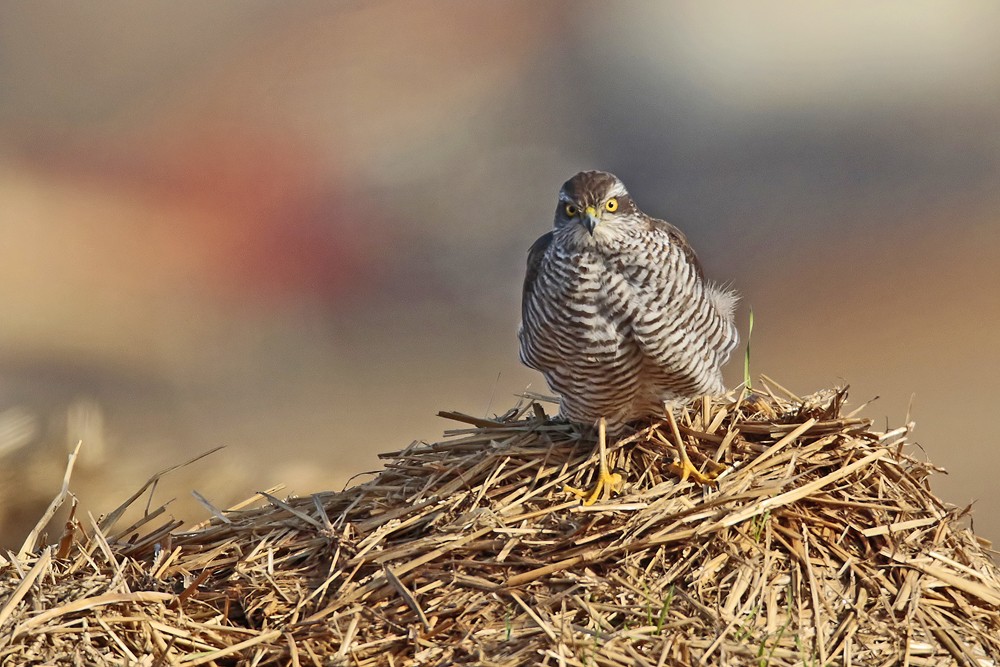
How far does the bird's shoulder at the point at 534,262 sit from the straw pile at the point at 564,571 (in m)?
0.51

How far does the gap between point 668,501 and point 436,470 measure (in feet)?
2.37

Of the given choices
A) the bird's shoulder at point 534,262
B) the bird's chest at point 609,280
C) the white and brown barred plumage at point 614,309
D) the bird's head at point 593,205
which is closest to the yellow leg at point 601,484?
the white and brown barred plumage at point 614,309

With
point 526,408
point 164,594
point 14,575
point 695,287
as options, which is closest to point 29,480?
point 14,575

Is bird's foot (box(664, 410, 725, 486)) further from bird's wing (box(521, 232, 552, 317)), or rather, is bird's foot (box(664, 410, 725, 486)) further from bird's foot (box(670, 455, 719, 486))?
bird's wing (box(521, 232, 552, 317))

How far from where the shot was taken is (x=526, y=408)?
3.24 meters

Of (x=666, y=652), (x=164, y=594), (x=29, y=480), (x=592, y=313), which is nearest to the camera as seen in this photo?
(x=666, y=652)

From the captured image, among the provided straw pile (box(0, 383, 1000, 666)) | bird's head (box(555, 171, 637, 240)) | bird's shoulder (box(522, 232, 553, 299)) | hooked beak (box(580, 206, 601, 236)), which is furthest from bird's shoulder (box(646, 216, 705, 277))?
straw pile (box(0, 383, 1000, 666))

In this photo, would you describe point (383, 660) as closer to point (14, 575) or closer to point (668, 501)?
point (668, 501)

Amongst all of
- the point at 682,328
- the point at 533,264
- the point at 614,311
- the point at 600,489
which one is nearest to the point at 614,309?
the point at 614,311

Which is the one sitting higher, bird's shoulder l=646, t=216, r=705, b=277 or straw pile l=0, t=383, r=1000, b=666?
bird's shoulder l=646, t=216, r=705, b=277

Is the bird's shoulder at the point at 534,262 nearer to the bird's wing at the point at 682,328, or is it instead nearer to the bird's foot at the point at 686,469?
the bird's wing at the point at 682,328

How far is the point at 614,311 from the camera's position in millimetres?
2705

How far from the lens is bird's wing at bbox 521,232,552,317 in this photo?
9.74 ft

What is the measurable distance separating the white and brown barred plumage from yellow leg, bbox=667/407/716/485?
0.54ft
